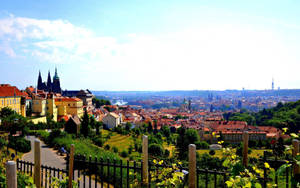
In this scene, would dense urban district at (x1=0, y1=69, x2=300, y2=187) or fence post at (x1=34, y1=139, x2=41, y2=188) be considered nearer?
dense urban district at (x1=0, y1=69, x2=300, y2=187)

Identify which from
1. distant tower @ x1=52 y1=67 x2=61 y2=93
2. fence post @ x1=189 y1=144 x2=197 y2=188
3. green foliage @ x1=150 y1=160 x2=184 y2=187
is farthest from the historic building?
distant tower @ x1=52 y1=67 x2=61 y2=93

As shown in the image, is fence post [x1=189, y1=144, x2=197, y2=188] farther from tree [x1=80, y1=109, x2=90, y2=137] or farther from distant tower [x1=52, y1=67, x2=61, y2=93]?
distant tower [x1=52, y1=67, x2=61, y2=93]

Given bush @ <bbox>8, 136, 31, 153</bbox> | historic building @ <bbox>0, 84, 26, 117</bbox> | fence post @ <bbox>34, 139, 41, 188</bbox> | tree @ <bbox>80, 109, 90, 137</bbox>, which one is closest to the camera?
fence post @ <bbox>34, 139, 41, 188</bbox>

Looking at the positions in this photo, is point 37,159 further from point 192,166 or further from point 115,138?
point 115,138

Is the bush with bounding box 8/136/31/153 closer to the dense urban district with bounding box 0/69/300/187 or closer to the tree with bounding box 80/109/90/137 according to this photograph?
the dense urban district with bounding box 0/69/300/187

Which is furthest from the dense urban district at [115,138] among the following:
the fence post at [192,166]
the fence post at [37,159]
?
the fence post at [37,159]

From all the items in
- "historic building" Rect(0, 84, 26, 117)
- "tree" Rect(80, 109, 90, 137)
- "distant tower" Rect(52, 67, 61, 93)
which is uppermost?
"distant tower" Rect(52, 67, 61, 93)

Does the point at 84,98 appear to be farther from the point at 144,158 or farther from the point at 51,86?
the point at 144,158

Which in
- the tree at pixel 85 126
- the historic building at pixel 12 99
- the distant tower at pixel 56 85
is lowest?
the tree at pixel 85 126

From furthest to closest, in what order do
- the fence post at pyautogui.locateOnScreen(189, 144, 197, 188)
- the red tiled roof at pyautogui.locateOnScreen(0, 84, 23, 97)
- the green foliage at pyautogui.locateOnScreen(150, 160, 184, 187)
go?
the red tiled roof at pyautogui.locateOnScreen(0, 84, 23, 97) < the fence post at pyautogui.locateOnScreen(189, 144, 197, 188) < the green foliage at pyautogui.locateOnScreen(150, 160, 184, 187)

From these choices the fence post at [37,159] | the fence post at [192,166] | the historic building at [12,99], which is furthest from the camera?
the historic building at [12,99]

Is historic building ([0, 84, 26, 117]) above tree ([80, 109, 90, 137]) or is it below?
above

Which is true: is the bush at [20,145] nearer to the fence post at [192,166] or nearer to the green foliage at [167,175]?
the green foliage at [167,175]

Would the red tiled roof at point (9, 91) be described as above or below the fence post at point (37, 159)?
above
